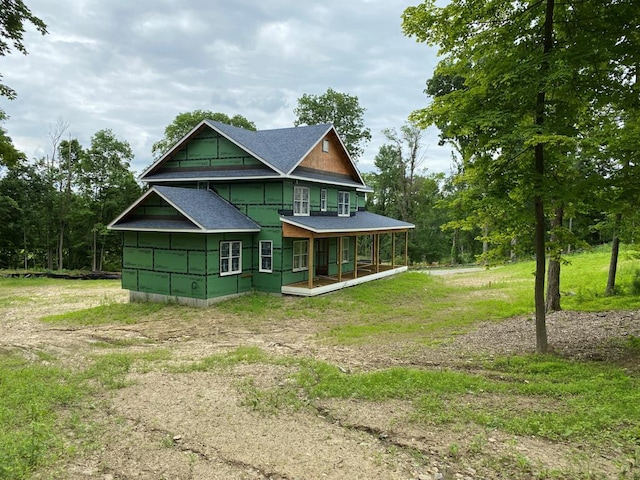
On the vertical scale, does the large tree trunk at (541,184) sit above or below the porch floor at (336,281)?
above

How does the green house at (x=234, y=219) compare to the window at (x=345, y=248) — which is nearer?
the green house at (x=234, y=219)

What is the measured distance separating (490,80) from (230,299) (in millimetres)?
13906

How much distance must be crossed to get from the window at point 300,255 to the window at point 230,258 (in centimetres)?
280

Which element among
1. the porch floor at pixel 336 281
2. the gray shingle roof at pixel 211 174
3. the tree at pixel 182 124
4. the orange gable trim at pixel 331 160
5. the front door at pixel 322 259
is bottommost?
the porch floor at pixel 336 281

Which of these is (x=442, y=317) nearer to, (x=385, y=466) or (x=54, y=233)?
(x=385, y=466)

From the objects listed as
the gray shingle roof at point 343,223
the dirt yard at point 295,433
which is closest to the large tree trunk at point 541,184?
the dirt yard at point 295,433

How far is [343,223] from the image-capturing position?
74.9ft

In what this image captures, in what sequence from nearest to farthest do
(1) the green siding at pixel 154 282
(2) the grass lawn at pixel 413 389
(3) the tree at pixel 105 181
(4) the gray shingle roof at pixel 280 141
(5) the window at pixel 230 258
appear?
(2) the grass lawn at pixel 413 389 → (5) the window at pixel 230 258 → (1) the green siding at pixel 154 282 → (4) the gray shingle roof at pixel 280 141 → (3) the tree at pixel 105 181

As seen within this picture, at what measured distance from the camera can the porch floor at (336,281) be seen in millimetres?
19622

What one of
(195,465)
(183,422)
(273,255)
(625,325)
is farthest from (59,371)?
(625,325)

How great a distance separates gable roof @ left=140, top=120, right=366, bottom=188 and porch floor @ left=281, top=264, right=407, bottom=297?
5.19 m

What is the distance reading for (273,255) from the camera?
65.6ft

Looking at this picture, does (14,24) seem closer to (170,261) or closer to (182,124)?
(170,261)

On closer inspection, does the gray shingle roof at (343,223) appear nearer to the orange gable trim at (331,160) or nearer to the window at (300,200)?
the window at (300,200)
